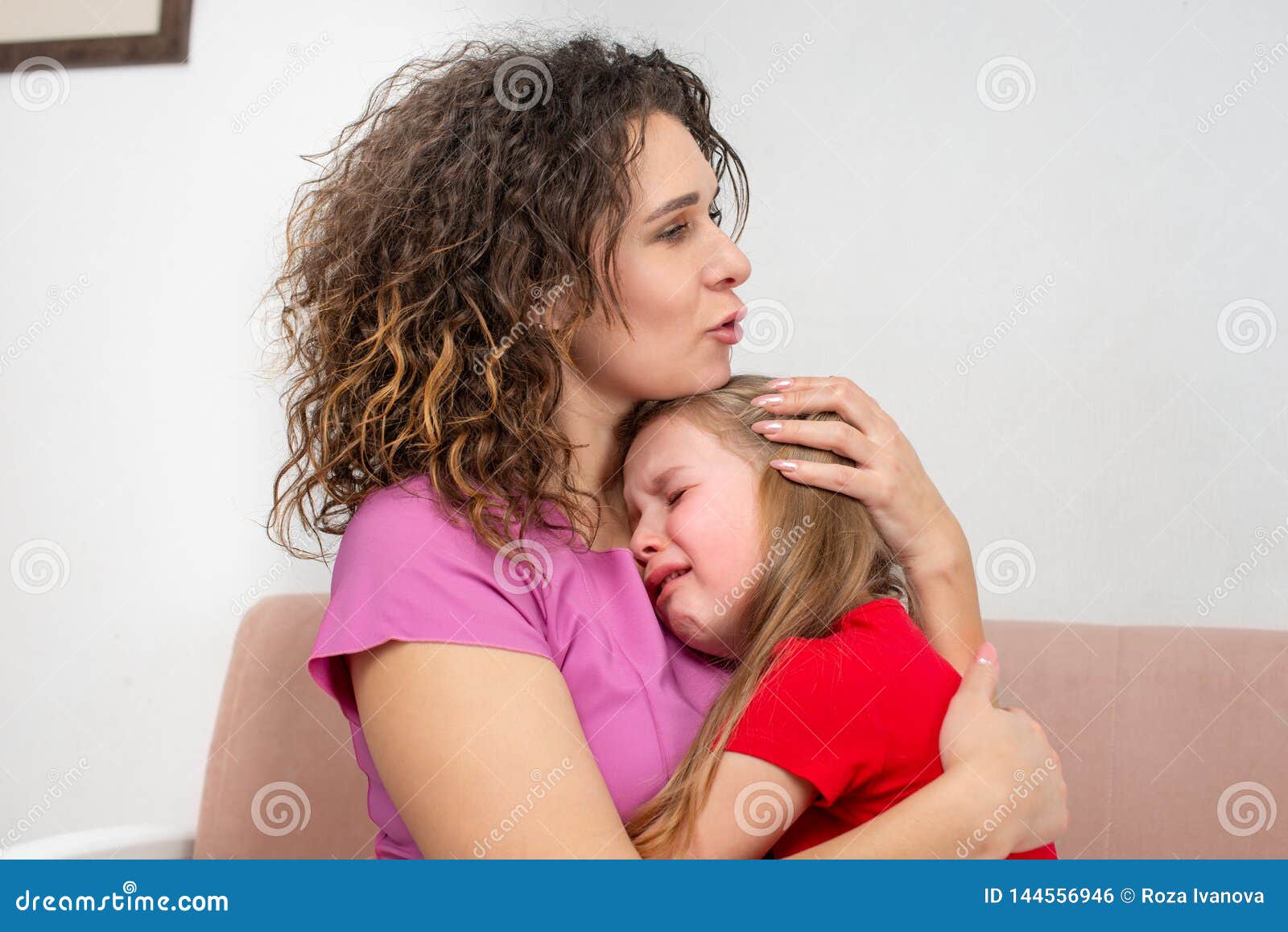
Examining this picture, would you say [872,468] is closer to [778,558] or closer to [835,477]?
[835,477]

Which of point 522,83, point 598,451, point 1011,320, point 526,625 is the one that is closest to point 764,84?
point 1011,320

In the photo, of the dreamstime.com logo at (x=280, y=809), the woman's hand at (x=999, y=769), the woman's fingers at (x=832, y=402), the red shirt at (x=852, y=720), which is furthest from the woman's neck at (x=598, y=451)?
the dreamstime.com logo at (x=280, y=809)

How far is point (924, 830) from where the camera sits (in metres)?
1.09

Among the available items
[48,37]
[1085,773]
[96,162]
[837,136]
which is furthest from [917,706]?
[48,37]

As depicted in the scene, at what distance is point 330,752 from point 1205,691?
1456mm

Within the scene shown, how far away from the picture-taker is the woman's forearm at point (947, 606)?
4.89 feet

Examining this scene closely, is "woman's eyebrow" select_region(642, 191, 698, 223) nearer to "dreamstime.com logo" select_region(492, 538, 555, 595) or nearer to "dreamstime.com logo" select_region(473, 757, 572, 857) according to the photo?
"dreamstime.com logo" select_region(492, 538, 555, 595)

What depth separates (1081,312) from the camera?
2.03 metres

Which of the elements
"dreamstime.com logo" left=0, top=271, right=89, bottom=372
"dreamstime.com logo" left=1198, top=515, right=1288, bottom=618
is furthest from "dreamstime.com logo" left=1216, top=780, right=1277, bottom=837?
"dreamstime.com logo" left=0, top=271, right=89, bottom=372

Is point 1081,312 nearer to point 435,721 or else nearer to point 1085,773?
point 1085,773

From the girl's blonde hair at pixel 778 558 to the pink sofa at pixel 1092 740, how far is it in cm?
57

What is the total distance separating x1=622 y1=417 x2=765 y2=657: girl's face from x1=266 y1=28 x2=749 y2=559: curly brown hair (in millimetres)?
94

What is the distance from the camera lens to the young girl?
1125mm

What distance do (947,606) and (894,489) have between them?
0.19 m
